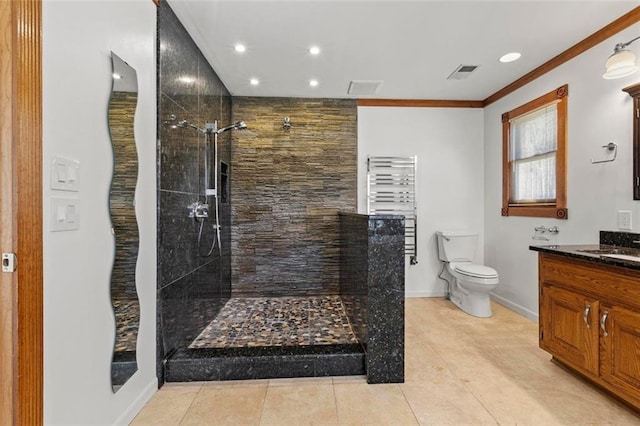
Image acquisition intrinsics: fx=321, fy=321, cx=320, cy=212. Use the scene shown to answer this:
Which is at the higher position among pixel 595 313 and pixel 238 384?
pixel 595 313

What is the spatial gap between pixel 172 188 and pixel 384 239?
56.0 inches

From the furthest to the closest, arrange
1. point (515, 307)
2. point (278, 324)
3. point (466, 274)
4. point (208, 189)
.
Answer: point (515, 307)
point (466, 274)
point (208, 189)
point (278, 324)

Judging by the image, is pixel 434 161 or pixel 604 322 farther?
pixel 434 161

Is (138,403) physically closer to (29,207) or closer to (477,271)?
(29,207)

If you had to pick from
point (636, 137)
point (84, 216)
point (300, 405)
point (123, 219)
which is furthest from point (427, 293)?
point (84, 216)

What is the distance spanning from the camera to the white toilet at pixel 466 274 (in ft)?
10.0

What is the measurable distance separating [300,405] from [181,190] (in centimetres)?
159

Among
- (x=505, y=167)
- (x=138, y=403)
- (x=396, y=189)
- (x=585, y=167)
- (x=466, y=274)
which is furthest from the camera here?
(x=396, y=189)

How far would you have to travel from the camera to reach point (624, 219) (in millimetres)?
2209

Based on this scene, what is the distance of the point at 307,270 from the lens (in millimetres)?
3684

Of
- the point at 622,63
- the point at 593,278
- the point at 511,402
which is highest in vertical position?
the point at 622,63

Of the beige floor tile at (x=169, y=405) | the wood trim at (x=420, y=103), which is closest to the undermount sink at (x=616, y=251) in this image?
the wood trim at (x=420, y=103)

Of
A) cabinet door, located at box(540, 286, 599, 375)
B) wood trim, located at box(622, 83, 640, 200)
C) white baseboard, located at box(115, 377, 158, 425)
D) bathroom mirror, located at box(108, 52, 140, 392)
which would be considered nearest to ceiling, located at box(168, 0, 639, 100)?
wood trim, located at box(622, 83, 640, 200)

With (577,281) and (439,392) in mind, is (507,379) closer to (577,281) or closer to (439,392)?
(439,392)
